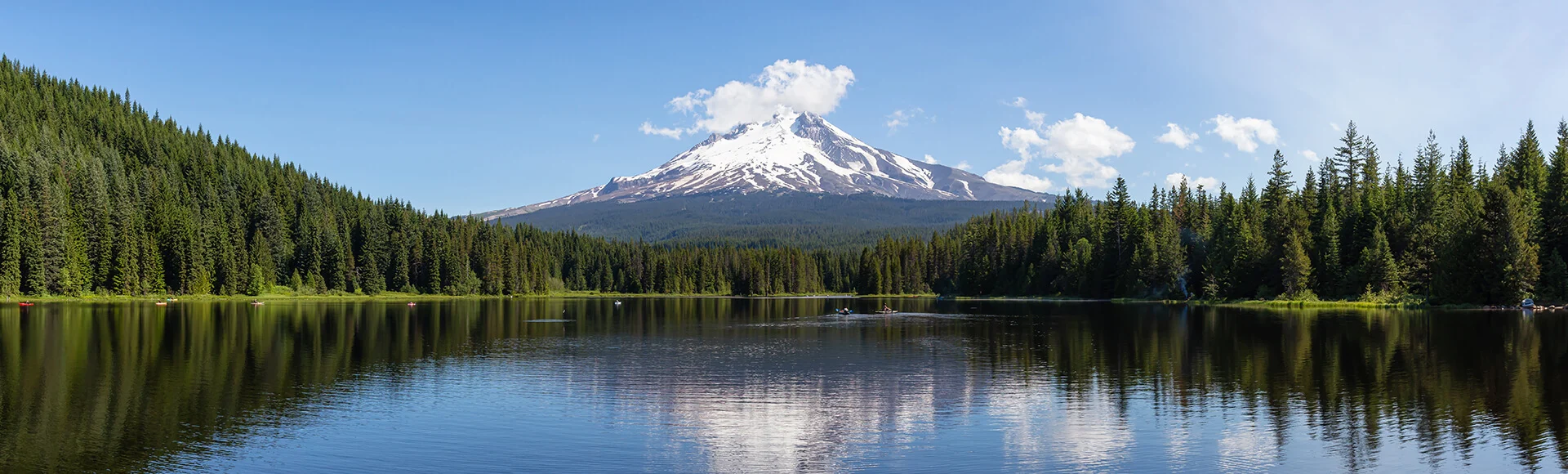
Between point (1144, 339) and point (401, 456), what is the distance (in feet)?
174

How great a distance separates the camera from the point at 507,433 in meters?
29.9

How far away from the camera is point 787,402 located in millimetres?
37188

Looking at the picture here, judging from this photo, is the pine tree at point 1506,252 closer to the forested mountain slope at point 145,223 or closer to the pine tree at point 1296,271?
the pine tree at point 1296,271

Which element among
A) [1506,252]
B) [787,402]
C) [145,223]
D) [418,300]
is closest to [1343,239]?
[1506,252]

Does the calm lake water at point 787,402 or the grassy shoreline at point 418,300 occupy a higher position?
the grassy shoreline at point 418,300

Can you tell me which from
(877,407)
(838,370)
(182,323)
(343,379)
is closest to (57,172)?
(182,323)

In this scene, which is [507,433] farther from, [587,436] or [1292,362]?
[1292,362]

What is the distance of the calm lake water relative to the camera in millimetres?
26203

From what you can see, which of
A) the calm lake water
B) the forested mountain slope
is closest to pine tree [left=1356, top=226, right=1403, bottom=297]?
the calm lake water

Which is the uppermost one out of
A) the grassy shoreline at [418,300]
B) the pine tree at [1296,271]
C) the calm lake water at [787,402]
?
the pine tree at [1296,271]

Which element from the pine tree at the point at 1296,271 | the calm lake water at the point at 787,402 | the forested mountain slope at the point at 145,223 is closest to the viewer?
the calm lake water at the point at 787,402

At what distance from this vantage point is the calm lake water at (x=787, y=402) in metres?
26.2

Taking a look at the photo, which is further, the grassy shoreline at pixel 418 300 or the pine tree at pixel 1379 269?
the pine tree at pixel 1379 269

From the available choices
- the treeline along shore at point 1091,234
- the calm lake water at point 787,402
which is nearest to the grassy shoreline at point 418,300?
the treeline along shore at point 1091,234
